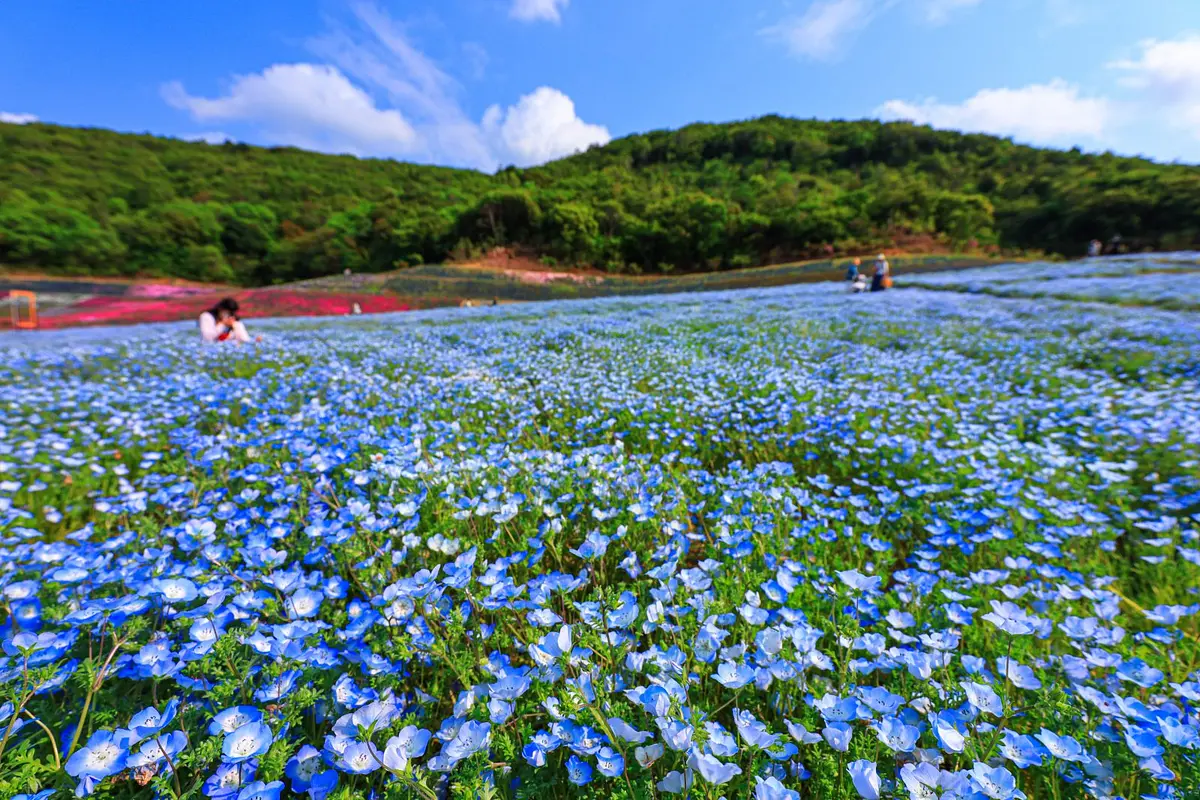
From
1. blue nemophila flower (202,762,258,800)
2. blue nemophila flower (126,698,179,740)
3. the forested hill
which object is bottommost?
blue nemophila flower (202,762,258,800)

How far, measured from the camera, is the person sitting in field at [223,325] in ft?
30.9

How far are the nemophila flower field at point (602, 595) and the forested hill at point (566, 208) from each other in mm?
46106

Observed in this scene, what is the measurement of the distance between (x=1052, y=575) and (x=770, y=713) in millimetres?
1699

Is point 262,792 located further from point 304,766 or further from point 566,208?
point 566,208

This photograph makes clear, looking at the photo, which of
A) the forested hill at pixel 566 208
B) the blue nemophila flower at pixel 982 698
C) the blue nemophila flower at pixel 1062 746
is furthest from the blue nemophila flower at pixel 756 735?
the forested hill at pixel 566 208

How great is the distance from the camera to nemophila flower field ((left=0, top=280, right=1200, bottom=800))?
120 centimetres

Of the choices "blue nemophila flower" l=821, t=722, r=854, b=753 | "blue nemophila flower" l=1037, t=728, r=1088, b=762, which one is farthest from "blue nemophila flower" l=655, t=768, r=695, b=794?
"blue nemophila flower" l=1037, t=728, r=1088, b=762

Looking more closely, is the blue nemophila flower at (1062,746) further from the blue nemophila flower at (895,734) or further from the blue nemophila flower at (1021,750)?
the blue nemophila flower at (895,734)

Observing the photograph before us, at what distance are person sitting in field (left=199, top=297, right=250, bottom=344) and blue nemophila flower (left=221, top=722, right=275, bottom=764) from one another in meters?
10.5

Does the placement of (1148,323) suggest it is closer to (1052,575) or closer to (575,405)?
(1052,575)

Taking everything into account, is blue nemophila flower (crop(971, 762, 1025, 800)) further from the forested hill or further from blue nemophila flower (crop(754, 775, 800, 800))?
the forested hill

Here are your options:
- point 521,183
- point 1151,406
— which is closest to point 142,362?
point 1151,406

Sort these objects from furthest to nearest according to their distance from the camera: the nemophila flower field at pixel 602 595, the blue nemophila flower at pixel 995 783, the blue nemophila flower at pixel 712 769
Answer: the nemophila flower field at pixel 602 595, the blue nemophila flower at pixel 995 783, the blue nemophila flower at pixel 712 769

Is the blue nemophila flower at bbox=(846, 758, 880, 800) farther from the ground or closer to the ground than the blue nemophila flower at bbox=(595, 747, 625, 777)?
closer to the ground
